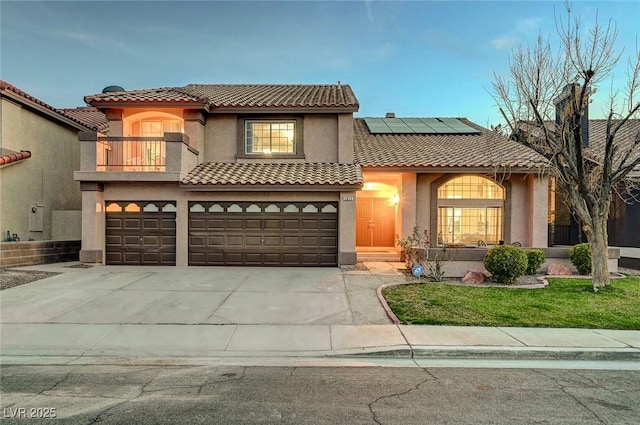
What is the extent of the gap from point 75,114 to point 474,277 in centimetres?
2220

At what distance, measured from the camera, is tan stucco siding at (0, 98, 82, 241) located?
45.9 feet

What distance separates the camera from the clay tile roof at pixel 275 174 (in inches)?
524

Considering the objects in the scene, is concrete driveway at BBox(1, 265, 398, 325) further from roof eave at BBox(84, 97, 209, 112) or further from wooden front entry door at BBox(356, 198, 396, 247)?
roof eave at BBox(84, 97, 209, 112)

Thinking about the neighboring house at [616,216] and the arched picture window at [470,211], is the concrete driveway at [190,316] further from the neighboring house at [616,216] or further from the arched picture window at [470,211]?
the neighboring house at [616,216]

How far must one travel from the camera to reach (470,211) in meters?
15.3

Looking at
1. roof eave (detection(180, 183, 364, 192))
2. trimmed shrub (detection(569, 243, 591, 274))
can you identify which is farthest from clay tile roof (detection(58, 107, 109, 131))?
trimmed shrub (detection(569, 243, 591, 274))

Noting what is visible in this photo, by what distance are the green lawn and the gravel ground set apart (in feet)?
33.5

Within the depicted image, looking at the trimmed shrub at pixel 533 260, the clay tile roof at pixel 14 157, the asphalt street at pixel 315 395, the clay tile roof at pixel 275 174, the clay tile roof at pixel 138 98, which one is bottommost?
the asphalt street at pixel 315 395

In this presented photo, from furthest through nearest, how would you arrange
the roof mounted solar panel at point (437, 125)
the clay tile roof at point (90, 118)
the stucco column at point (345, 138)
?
the roof mounted solar panel at point (437, 125)
the clay tile roof at point (90, 118)
the stucco column at point (345, 138)

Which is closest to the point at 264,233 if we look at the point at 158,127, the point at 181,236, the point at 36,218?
the point at 181,236

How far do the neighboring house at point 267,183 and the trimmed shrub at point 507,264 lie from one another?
3.18 meters

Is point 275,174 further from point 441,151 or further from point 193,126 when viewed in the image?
point 441,151

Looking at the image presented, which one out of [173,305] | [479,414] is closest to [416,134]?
[173,305]

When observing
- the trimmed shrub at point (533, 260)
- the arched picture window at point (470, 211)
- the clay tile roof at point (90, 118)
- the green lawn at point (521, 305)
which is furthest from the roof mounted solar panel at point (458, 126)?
the clay tile roof at point (90, 118)
